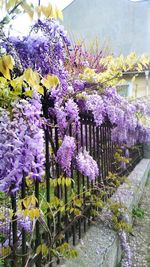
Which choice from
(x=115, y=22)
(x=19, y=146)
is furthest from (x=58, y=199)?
(x=115, y=22)

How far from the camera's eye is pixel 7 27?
1.25m

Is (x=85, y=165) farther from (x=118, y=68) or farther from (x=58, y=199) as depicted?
(x=118, y=68)

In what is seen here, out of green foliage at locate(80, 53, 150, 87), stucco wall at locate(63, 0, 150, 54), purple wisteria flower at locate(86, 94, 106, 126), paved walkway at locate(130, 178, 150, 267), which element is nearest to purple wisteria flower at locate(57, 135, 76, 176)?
purple wisteria flower at locate(86, 94, 106, 126)

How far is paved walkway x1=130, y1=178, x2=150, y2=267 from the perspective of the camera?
118 inches

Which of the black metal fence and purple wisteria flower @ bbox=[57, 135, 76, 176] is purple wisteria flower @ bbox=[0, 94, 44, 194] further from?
purple wisteria flower @ bbox=[57, 135, 76, 176]

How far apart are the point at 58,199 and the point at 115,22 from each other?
15386mm

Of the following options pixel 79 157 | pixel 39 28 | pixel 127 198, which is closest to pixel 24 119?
pixel 39 28

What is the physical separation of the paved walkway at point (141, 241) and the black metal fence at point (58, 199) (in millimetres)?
753

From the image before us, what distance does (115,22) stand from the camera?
15.9 meters

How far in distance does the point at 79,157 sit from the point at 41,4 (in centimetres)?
131

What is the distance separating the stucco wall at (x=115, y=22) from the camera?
1545cm

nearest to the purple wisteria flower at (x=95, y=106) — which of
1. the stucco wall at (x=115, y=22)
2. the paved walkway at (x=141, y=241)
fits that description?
the paved walkway at (x=141, y=241)

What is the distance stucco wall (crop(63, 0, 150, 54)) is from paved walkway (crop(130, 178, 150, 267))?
12459mm

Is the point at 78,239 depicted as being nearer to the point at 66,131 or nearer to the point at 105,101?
the point at 66,131
